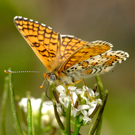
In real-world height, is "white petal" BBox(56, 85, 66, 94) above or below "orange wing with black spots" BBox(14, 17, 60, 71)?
below

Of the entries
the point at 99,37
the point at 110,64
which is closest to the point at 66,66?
the point at 110,64

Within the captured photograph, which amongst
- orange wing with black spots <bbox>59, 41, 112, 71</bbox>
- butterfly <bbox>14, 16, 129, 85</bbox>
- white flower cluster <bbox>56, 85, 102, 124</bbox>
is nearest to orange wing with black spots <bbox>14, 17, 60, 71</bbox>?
butterfly <bbox>14, 16, 129, 85</bbox>

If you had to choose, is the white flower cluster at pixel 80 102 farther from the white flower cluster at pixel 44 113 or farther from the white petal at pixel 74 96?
the white flower cluster at pixel 44 113

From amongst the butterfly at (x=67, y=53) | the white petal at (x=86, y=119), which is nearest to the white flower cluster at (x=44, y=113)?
the butterfly at (x=67, y=53)

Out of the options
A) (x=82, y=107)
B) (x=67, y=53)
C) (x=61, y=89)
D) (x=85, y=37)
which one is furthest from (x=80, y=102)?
(x=85, y=37)

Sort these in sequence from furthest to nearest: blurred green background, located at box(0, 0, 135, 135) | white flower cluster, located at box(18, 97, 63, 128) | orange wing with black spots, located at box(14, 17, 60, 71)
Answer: blurred green background, located at box(0, 0, 135, 135) → white flower cluster, located at box(18, 97, 63, 128) → orange wing with black spots, located at box(14, 17, 60, 71)

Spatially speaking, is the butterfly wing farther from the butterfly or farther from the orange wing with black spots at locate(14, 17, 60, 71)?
the orange wing with black spots at locate(14, 17, 60, 71)
